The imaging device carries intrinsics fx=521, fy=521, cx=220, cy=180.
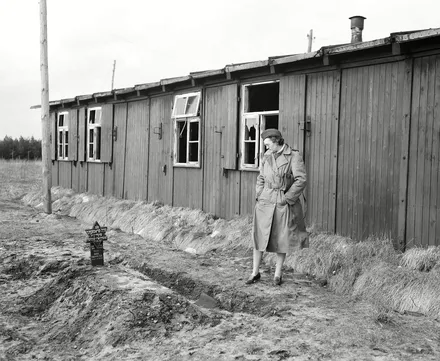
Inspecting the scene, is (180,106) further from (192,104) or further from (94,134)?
(94,134)

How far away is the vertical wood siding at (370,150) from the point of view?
735 centimetres

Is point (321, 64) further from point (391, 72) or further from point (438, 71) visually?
point (438, 71)

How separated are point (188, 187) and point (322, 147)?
412 centimetres

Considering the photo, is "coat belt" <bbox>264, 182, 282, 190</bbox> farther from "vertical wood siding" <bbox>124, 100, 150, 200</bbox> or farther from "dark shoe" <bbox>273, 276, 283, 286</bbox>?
"vertical wood siding" <bbox>124, 100, 150, 200</bbox>

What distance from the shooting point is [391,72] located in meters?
7.38

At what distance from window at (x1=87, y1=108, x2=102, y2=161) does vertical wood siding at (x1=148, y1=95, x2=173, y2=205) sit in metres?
3.45

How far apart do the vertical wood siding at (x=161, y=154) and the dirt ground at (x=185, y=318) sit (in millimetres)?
4740

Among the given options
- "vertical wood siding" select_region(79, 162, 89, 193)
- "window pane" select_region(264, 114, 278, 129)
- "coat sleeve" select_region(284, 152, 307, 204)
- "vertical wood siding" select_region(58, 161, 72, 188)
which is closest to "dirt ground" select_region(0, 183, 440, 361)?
"coat sleeve" select_region(284, 152, 307, 204)

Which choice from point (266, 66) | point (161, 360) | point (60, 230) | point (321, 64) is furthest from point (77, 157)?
point (161, 360)

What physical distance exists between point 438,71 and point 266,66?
3.26 metres

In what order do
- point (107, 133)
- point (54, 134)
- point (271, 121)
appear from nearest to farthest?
point (271, 121) < point (107, 133) < point (54, 134)

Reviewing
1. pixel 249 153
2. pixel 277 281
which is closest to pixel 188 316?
pixel 277 281

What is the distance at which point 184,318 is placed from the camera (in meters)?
5.20

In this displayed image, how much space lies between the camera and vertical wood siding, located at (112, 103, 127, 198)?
1455cm
